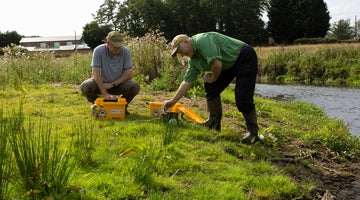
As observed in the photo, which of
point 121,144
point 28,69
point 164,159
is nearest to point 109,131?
point 121,144

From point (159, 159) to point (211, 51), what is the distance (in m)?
1.60

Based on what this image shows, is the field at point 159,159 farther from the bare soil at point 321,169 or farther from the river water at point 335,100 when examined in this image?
the river water at point 335,100

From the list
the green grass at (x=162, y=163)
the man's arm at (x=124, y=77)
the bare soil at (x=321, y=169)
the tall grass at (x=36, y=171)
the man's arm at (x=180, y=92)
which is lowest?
the bare soil at (x=321, y=169)

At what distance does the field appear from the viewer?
77.1 inches

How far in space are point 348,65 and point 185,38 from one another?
48.1 ft

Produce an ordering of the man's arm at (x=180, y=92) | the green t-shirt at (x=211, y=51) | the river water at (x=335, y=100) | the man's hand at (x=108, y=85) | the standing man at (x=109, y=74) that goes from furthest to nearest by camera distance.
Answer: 1. the river water at (x=335, y=100)
2. the man's hand at (x=108, y=85)
3. the standing man at (x=109, y=74)
4. the man's arm at (x=180, y=92)
5. the green t-shirt at (x=211, y=51)

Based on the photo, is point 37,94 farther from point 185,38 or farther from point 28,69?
point 185,38

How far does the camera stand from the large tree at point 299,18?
46156 mm

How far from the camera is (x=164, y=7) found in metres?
55.5

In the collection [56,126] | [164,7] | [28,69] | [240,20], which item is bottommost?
[56,126]

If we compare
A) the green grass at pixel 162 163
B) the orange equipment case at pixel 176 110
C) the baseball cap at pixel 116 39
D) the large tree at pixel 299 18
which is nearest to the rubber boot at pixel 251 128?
the green grass at pixel 162 163

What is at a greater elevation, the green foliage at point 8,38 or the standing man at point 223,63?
the green foliage at point 8,38

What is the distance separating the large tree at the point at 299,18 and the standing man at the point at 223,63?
156 ft

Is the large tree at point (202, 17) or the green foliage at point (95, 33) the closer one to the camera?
the large tree at point (202, 17)
